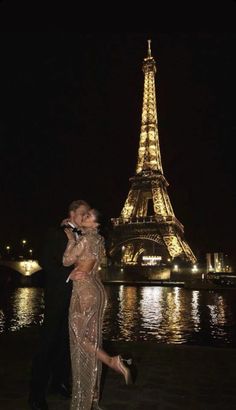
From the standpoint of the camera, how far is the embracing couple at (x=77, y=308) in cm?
382

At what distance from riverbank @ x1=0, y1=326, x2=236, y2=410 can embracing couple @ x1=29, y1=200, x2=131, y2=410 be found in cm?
31

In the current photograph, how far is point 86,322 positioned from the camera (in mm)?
3834

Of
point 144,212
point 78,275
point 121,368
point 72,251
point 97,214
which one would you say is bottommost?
point 121,368

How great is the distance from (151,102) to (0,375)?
61937mm

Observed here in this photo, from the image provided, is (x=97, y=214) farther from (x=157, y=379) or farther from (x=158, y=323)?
(x=158, y=323)

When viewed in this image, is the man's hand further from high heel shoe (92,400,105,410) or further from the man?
high heel shoe (92,400,105,410)

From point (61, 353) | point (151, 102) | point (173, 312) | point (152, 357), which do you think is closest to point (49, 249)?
point (61, 353)

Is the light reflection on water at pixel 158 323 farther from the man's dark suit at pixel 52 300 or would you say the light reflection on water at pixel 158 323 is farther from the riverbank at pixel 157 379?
the man's dark suit at pixel 52 300

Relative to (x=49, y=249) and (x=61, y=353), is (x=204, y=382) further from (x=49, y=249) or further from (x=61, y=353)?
(x=49, y=249)

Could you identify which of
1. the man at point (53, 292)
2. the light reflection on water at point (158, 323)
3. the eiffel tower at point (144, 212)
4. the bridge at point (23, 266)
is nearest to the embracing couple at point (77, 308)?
the man at point (53, 292)

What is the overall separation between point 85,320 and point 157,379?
153 cm

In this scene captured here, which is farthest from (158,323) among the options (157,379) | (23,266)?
(23,266)

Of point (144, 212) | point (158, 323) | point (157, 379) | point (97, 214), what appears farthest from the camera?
point (144, 212)

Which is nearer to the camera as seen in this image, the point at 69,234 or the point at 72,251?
the point at 72,251
